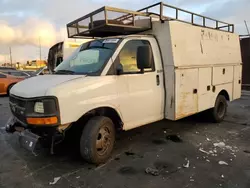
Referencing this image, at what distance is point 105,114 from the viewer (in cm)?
407

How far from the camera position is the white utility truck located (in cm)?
341

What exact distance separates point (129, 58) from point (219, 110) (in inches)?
137

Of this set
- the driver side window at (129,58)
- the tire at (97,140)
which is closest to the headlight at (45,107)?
the tire at (97,140)

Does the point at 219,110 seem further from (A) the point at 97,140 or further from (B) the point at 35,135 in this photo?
(B) the point at 35,135

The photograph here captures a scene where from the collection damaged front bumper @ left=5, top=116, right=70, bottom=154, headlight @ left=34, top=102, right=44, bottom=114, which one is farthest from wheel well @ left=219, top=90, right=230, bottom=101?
headlight @ left=34, top=102, right=44, bottom=114

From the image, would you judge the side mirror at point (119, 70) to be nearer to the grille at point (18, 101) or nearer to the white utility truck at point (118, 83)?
the white utility truck at point (118, 83)

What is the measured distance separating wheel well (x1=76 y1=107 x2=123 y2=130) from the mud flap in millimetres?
733

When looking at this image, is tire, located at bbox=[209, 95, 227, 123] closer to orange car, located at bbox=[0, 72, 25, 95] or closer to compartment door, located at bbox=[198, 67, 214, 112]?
compartment door, located at bbox=[198, 67, 214, 112]

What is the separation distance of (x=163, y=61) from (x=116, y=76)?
129 cm

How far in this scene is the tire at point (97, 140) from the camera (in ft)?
11.8

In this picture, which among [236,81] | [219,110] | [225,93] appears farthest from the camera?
[236,81]

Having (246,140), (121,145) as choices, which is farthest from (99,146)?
(246,140)

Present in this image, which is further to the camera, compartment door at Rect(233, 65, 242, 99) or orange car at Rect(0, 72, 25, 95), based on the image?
orange car at Rect(0, 72, 25, 95)

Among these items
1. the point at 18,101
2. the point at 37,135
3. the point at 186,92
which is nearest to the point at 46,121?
the point at 37,135
